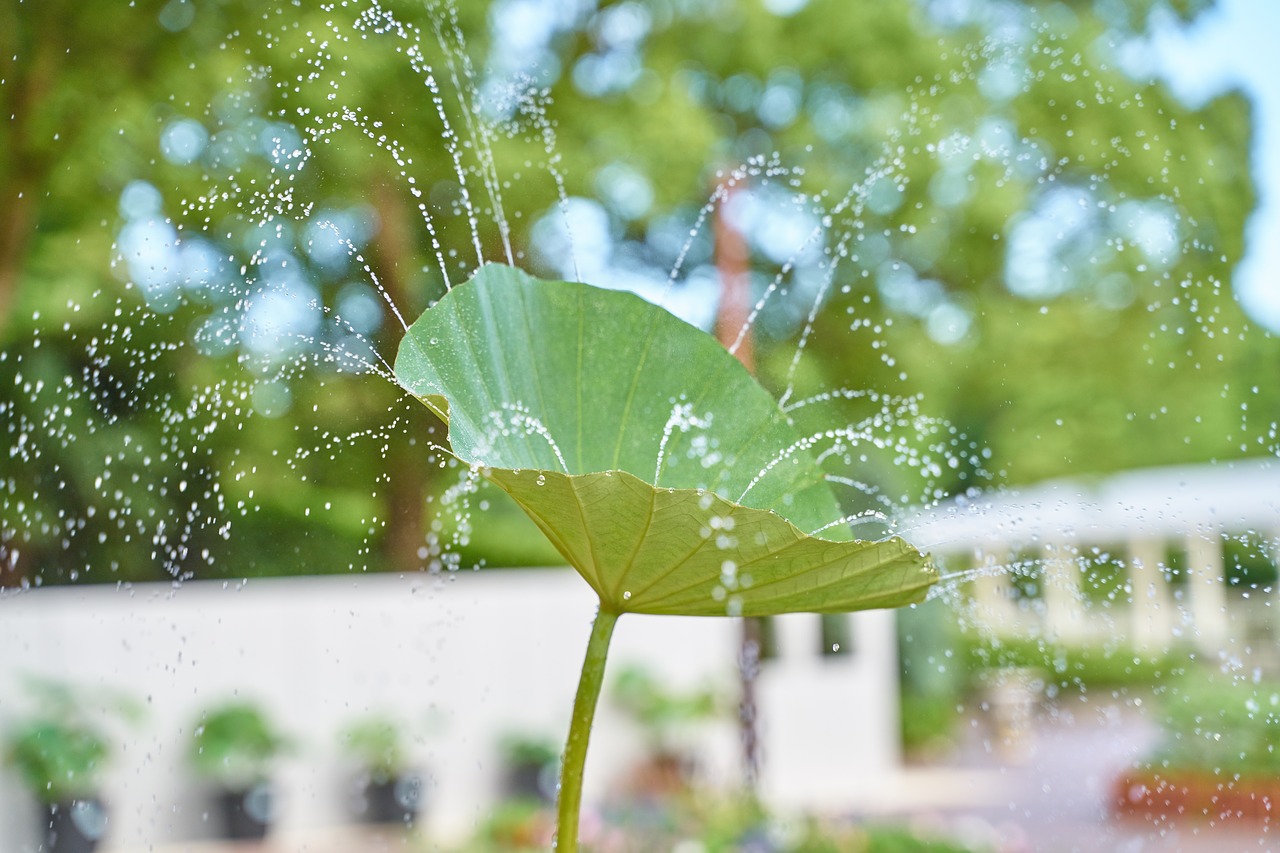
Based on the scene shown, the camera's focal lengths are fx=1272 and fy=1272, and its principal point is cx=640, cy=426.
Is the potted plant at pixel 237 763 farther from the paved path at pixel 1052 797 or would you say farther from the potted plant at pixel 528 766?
the paved path at pixel 1052 797

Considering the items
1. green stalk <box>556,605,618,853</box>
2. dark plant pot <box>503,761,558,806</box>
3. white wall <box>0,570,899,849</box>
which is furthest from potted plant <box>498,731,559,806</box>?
green stalk <box>556,605,618,853</box>

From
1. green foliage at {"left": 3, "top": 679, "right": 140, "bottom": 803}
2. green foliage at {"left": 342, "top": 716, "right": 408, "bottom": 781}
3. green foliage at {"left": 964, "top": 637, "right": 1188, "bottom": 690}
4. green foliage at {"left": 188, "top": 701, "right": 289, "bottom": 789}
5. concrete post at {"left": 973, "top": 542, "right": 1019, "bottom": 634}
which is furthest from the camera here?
concrete post at {"left": 973, "top": 542, "right": 1019, "bottom": 634}

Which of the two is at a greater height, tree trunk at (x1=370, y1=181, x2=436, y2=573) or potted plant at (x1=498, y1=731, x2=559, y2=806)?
tree trunk at (x1=370, y1=181, x2=436, y2=573)

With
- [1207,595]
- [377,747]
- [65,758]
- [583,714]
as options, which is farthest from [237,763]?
[1207,595]

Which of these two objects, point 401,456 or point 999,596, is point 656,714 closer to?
point 401,456

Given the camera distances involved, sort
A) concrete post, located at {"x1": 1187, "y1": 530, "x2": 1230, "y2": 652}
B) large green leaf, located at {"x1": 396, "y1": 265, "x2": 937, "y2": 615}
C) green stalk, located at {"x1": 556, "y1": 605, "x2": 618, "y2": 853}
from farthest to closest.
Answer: concrete post, located at {"x1": 1187, "y1": 530, "x2": 1230, "y2": 652} < green stalk, located at {"x1": 556, "y1": 605, "x2": 618, "y2": 853} < large green leaf, located at {"x1": 396, "y1": 265, "x2": 937, "y2": 615}

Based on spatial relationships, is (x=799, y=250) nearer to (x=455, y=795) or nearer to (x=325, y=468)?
(x=325, y=468)

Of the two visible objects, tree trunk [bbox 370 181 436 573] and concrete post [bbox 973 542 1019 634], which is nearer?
tree trunk [bbox 370 181 436 573]

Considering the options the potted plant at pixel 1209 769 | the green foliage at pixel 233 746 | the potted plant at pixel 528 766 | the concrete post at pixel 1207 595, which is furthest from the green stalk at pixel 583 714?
the concrete post at pixel 1207 595

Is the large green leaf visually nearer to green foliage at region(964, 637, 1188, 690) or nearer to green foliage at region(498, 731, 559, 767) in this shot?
green foliage at region(498, 731, 559, 767)
